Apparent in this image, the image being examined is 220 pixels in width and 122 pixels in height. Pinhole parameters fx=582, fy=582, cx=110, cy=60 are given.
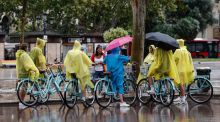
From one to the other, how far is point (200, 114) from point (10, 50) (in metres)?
38.5

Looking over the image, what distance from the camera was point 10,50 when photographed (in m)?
50.5

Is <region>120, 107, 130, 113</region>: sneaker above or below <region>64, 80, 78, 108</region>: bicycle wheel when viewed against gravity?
below

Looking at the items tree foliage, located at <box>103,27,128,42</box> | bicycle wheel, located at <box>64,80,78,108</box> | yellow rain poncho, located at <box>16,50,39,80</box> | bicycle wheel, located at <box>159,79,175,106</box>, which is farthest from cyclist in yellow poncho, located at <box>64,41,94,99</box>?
tree foliage, located at <box>103,27,128,42</box>

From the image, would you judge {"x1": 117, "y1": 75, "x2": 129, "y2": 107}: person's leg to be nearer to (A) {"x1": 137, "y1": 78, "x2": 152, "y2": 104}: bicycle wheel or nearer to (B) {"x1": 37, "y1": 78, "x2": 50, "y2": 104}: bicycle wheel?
(A) {"x1": 137, "y1": 78, "x2": 152, "y2": 104}: bicycle wheel

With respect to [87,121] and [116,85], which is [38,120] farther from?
[116,85]

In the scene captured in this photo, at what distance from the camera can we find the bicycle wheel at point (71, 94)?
1502cm

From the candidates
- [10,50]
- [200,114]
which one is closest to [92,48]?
[10,50]

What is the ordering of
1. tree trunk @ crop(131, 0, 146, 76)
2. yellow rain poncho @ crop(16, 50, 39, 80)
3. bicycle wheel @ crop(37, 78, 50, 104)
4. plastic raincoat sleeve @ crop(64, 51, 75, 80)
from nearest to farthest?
plastic raincoat sleeve @ crop(64, 51, 75, 80)
yellow rain poncho @ crop(16, 50, 39, 80)
bicycle wheel @ crop(37, 78, 50, 104)
tree trunk @ crop(131, 0, 146, 76)

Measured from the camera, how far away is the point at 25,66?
15570 millimetres

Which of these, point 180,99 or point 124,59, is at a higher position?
point 124,59

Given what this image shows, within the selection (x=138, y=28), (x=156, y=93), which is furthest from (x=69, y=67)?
(x=138, y=28)

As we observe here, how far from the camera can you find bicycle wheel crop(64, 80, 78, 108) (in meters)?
15.0

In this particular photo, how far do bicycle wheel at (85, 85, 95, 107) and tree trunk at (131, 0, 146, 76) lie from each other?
15.2ft

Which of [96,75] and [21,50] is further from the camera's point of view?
[96,75]
